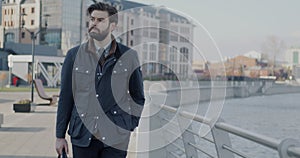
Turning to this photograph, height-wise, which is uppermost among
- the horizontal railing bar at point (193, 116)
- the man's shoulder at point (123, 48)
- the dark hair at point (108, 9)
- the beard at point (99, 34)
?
the dark hair at point (108, 9)

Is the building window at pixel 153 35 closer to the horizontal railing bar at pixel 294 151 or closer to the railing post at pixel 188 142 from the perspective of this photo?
the railing post at pixel 188 142

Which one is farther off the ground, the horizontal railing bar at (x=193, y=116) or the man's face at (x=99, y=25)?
the man's face at (x=99, y=25)

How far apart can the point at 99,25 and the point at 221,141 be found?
1.20m

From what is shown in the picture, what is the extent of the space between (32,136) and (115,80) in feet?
26.1

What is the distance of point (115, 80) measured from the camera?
3.57 m

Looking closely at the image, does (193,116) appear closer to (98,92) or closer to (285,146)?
(98,92)

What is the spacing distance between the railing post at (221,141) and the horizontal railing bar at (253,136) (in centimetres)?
9

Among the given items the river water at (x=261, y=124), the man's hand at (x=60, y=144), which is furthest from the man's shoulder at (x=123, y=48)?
the river water at (x=261, y=124)

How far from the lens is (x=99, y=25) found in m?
3.51

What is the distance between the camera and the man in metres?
3.54

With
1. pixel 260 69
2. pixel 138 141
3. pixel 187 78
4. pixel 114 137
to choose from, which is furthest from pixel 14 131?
pixel 260 69

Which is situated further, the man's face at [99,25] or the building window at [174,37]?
the building window at [174,37]

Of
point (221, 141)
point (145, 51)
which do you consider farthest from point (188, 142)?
point (221, 141)

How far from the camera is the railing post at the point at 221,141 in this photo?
363 cm
